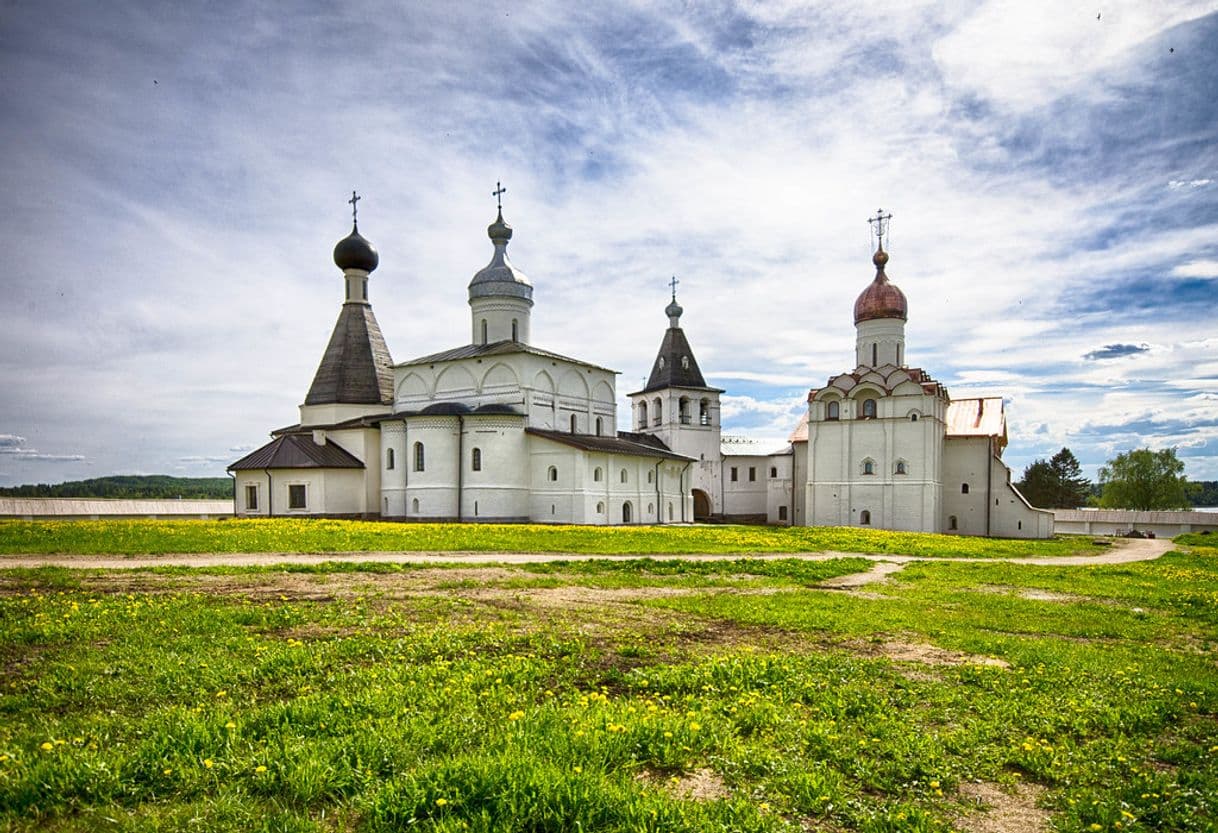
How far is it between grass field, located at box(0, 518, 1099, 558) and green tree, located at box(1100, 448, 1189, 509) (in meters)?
43.7

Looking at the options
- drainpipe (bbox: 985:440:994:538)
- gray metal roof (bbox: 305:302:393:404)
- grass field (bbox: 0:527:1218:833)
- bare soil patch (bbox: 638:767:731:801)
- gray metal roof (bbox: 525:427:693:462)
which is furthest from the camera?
drainpipe (bbox: 985:440:994:538)

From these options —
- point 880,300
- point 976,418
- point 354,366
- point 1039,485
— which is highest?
point 880,300

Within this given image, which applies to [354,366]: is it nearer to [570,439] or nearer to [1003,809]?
[570,439]

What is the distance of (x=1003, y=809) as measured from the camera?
4121mm

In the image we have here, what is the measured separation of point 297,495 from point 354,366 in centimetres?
813

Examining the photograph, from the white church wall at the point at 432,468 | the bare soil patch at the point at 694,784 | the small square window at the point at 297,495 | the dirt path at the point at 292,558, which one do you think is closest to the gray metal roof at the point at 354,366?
the small square window at the point at 297,495

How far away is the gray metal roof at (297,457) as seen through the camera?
33.9 m

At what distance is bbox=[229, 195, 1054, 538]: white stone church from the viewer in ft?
111

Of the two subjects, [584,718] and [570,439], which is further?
[570,439]

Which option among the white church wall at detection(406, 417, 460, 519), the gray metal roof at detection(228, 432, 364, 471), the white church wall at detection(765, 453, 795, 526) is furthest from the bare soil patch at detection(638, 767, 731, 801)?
the white church wall at detection(765, 453, 795, 526)

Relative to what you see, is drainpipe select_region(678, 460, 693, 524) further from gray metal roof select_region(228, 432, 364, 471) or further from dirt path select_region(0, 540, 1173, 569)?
dirt path select_region(0, 540, 1173, 569)

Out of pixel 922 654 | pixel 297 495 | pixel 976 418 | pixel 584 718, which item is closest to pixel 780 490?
pixel 976 418

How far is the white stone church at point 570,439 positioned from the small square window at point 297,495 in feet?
0.22

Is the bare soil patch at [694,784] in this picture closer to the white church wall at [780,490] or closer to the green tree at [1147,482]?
the white church wall at [780,490]
